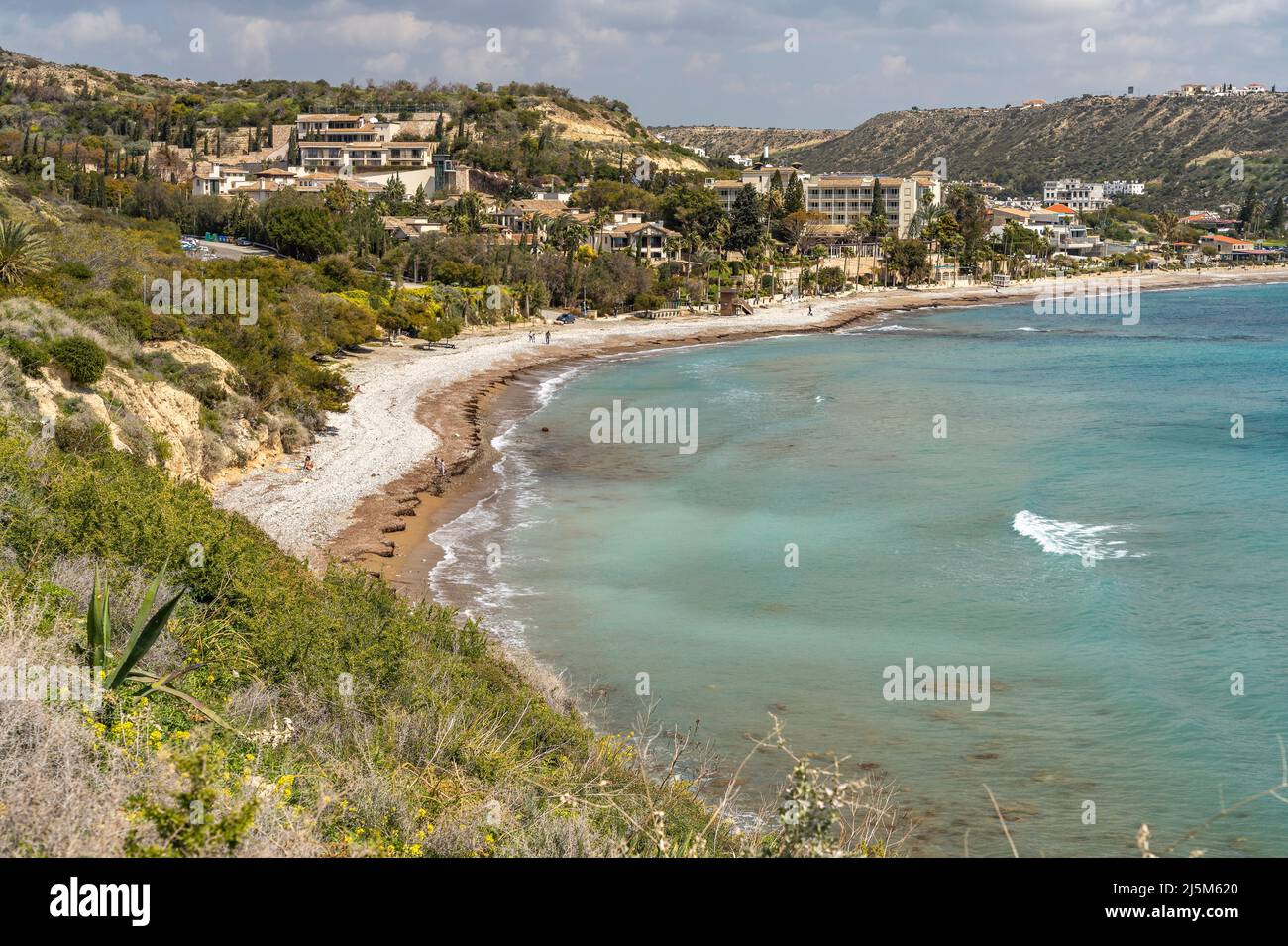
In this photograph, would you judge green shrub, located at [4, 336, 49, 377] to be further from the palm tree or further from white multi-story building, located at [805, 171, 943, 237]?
white multi-story building, located at [805, 171, 943, 237]

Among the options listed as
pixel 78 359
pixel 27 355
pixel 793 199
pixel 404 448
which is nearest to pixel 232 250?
pixel 404 448

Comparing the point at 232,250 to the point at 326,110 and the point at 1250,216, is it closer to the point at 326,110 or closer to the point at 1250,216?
the point at 326,110

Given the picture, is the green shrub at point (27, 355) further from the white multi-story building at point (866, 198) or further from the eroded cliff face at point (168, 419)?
the white multi-story building at point (866, 198)

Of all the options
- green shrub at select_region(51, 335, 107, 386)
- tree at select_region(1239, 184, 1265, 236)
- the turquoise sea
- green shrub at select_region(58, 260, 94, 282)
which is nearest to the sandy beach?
the turquoise sea

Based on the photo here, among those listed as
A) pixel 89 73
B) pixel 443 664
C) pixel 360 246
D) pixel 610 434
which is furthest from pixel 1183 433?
pixel 89 73
